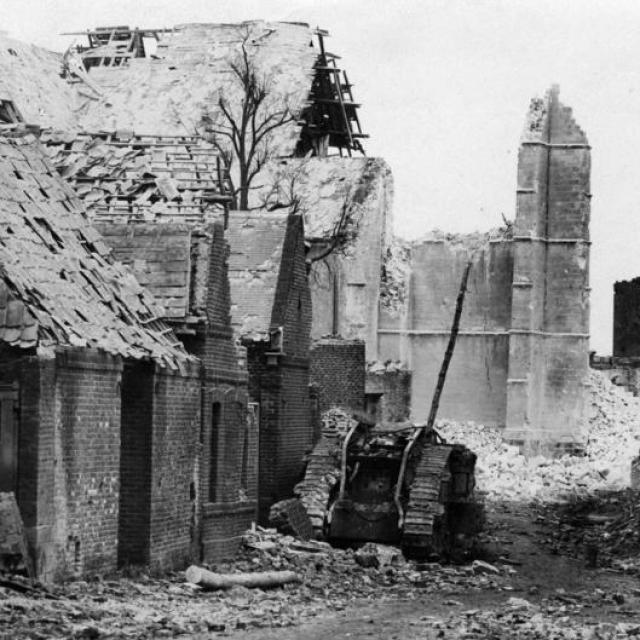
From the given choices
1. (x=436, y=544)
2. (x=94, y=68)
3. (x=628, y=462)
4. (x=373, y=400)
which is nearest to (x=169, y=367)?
(x=436, y=544)

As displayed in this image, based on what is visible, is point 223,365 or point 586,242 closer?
point 223,365

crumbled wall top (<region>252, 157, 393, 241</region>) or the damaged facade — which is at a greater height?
crumbled wall top (<region>252, 157, 393, 241</region>)

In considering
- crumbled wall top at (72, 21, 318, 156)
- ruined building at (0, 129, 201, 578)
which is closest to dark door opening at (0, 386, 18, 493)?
ruined building at (0, 129, 201, 578)

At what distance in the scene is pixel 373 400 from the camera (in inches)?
1978

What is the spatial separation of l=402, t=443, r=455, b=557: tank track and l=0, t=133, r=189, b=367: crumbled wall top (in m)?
6.06

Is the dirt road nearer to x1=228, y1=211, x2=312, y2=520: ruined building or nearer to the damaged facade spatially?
the damaged facade

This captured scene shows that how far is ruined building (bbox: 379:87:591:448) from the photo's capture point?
5803cm

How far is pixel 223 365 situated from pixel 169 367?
275 cm

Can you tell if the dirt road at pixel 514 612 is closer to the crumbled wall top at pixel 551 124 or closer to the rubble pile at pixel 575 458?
the rubble pile at pixel 575 458

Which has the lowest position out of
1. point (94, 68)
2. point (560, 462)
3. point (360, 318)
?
point (560, 462)

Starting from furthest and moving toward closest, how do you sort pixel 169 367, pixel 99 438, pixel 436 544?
1. pixel 436 544
2. pixel 169 367
3. pixel 99 438

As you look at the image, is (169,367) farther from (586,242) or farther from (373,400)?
(586,242)

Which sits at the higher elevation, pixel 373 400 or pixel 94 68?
pixel 94 68

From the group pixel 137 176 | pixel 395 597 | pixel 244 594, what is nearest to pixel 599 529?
pixel 137 176
